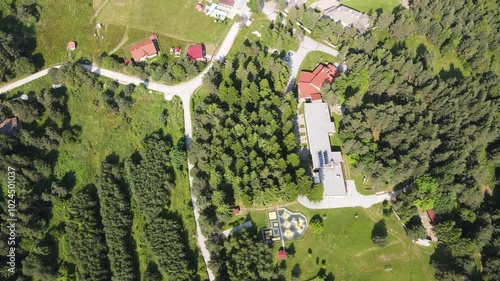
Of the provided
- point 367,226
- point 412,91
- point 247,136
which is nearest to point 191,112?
point 247,136

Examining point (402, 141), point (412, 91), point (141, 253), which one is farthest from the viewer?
point (412, 91)

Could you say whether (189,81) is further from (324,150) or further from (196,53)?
(324,150)

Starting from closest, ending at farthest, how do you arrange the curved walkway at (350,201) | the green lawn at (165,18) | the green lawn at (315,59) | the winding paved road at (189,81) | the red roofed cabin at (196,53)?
1. the curved walkway at (350,201)
2. the winding paved road at (189,81)
3. the red roofed cabin at (196,53)
4. the green lawn at (315,59)
5. the green lawn at (165,18)

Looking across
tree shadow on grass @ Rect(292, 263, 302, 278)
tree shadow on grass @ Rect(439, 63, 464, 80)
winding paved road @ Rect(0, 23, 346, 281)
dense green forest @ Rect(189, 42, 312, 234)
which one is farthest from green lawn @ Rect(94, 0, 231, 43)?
tree shadow on grass @ Rect(292, 263, 302, 278)

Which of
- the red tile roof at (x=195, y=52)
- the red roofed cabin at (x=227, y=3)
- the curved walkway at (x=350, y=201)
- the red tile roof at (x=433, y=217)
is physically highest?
the red roofed cabin at (x=227, y=3)

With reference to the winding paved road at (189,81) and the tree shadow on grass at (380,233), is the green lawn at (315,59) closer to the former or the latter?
the winding paved road at (189,81)

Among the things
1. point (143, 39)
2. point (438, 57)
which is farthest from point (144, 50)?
point (438, 57)

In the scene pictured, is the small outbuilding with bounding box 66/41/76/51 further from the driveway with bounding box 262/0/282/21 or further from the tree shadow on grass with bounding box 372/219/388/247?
the tree shadow on grass with bounding box 372/219/388/247

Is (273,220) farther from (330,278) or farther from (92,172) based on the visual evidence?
(92,172)

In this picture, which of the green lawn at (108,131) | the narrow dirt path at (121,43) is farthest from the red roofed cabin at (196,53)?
the narrow dirt path at (121,43)
